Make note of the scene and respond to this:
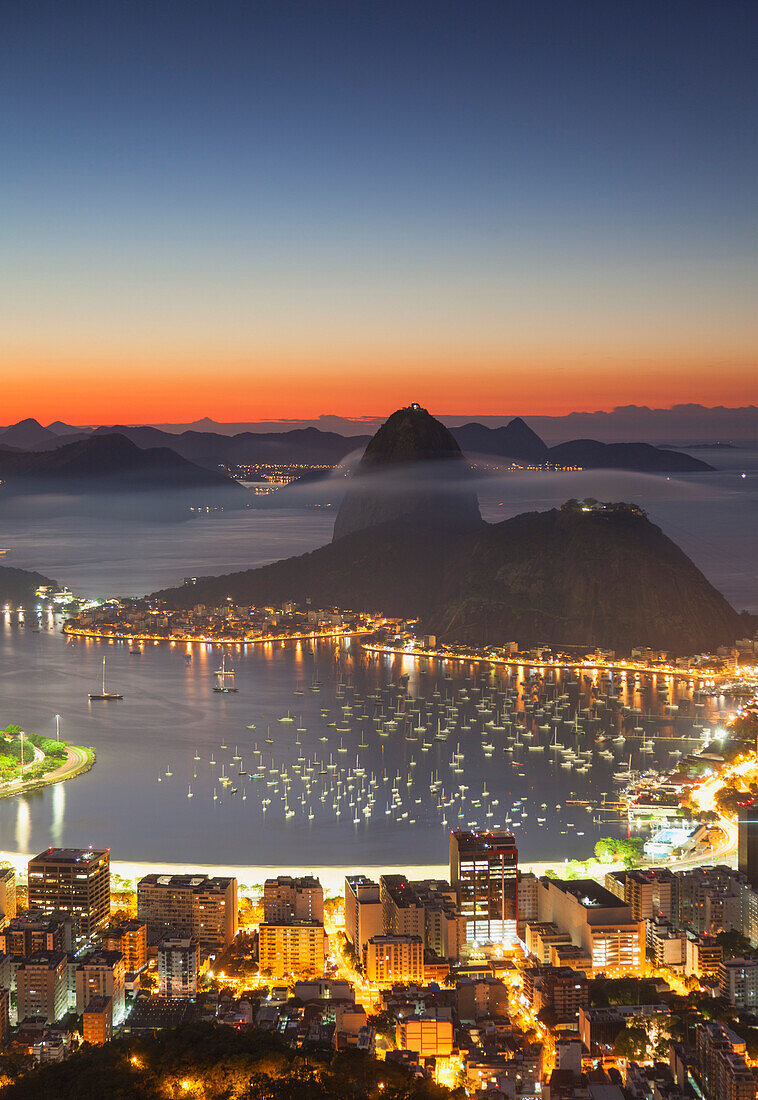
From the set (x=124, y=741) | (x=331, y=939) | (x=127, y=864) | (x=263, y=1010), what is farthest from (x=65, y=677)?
(x=263, y=1010)

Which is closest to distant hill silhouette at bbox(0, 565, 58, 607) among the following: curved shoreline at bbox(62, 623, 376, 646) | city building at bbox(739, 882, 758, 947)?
curved shoreline at bbox(62, 623, 376, 646)

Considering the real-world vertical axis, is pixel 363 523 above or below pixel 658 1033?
above

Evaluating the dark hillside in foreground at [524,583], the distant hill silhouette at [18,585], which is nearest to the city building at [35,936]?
the dark hillside in foreground at [524,583]

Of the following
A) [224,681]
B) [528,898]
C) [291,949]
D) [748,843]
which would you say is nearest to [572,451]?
[224,681]

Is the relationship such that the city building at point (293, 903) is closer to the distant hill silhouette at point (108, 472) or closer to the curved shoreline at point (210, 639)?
the curved shoreline at point (210, 639)

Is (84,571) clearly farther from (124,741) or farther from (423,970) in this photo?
(423,970)

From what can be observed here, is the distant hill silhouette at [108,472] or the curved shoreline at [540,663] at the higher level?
the distant hill silhouette at [108,472]

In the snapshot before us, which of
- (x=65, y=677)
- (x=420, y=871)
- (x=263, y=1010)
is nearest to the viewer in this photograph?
(x=263, y=1010)

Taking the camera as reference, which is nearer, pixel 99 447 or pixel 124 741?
pixel 124 741
